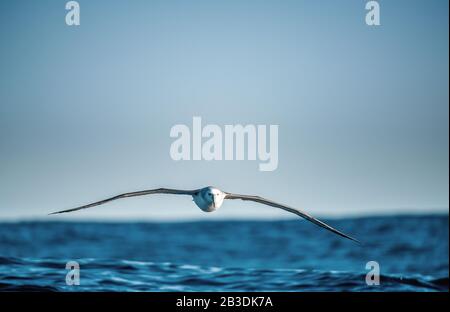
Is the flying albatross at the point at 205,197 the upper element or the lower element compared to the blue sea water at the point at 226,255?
upper

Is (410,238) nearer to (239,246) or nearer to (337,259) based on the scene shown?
(239,246)

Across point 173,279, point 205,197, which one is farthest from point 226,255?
point 205,197

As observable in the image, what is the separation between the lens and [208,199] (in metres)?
25.0

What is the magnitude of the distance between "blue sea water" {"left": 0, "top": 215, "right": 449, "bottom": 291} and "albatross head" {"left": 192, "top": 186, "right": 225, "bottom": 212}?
3739 mm

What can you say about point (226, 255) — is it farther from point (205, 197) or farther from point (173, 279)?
point (205, 197)

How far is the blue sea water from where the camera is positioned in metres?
28.9

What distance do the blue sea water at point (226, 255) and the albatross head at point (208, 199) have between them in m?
3.74

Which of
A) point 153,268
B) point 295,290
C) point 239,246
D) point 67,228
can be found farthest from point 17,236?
point 295,290

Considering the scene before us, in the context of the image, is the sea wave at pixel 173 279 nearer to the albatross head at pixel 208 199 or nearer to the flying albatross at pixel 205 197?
the flying albatross at pixel 205 197

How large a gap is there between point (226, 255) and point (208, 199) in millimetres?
36574

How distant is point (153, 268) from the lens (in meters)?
32.1

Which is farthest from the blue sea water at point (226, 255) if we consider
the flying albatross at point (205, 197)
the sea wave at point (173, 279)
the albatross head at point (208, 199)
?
the albatross head at point (208, 199)

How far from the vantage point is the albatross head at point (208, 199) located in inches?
987
